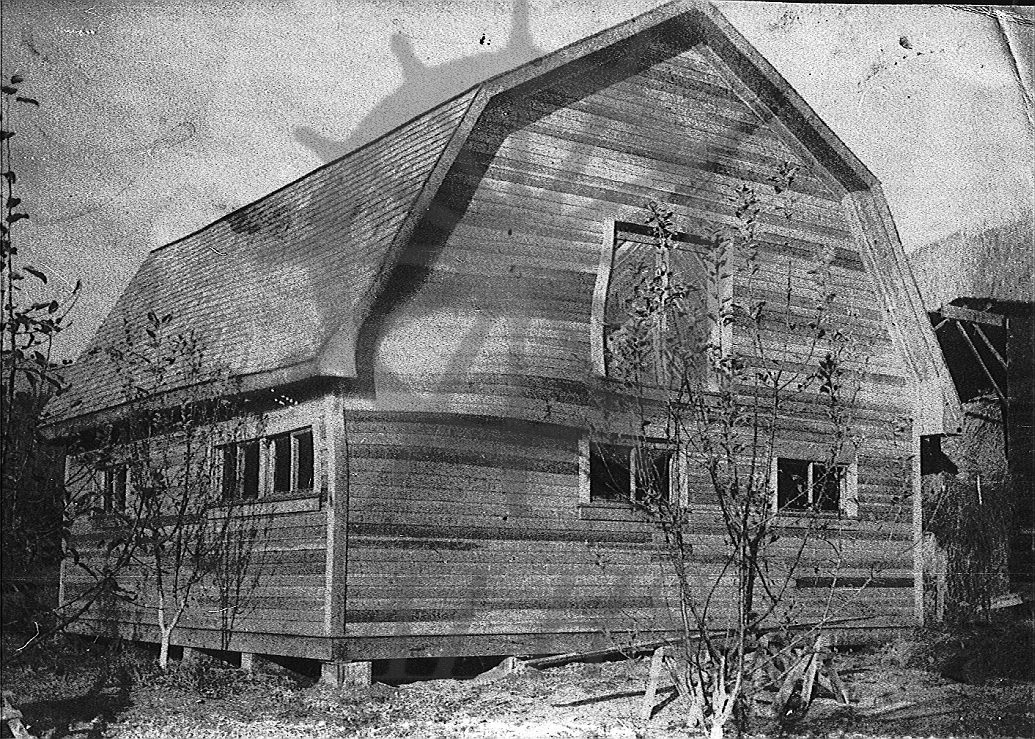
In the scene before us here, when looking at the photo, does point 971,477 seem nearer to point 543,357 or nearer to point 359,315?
point 543,357

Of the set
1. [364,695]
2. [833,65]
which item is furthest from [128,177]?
[833,65]

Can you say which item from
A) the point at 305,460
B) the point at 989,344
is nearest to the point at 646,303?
the point at 305,460

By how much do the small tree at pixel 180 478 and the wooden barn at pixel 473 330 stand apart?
0.66 ft

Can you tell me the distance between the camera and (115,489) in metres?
11.9

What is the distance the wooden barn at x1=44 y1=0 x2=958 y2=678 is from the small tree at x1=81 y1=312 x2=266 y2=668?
0.20 m

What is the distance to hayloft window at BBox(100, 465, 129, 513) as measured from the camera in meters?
11.2

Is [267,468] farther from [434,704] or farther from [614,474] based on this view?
[614,474]

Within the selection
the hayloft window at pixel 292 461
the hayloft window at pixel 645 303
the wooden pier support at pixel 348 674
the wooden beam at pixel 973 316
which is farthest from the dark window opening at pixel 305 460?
the wooden beam at pixel 973 316

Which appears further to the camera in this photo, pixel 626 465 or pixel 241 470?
pixel 626 465

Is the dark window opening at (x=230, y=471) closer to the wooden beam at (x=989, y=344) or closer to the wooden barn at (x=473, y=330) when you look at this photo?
the wooden barn at (x=473, y=330)

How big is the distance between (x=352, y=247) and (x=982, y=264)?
250 inches

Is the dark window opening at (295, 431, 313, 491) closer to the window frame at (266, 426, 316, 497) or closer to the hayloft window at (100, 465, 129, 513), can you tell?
the window frame at (266, 426, 316, 497)

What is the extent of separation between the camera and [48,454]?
29.6 ft

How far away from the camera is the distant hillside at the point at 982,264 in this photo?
10562 mm
